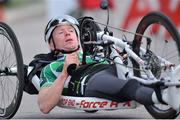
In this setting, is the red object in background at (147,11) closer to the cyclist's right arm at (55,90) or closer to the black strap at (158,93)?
the cyclist's right arm at (55,90)

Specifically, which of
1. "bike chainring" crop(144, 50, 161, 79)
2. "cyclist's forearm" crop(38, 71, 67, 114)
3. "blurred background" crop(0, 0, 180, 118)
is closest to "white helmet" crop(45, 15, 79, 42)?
"cyclist's forearm" crop(38, 71, 67, 114)

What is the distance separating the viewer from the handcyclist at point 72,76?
24.6 feet

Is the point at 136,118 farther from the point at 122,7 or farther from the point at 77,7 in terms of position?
the point at 122,7

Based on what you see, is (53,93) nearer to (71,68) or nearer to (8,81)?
(71,68)

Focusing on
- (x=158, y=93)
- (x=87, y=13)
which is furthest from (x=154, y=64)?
(x=87, y=13)

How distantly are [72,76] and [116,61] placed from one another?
364 mm

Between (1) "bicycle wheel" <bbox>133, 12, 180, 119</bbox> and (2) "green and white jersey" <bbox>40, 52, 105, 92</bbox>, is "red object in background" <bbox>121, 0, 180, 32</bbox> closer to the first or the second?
(1) "bicycle wheel" <bbox>133, 12, 180, 119</bbox>

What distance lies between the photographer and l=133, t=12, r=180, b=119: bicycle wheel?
7.18 metres

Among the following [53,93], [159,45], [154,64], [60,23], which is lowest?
[53,93]

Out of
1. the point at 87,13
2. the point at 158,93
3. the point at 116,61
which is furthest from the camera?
the point at 87,13

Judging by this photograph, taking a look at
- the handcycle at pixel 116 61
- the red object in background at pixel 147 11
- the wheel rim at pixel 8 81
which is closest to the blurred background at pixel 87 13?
the red object in background at pixel 147 11

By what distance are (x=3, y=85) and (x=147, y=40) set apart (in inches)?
59.8

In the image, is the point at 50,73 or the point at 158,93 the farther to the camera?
the point at 50,73

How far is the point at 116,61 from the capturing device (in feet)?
25.6
